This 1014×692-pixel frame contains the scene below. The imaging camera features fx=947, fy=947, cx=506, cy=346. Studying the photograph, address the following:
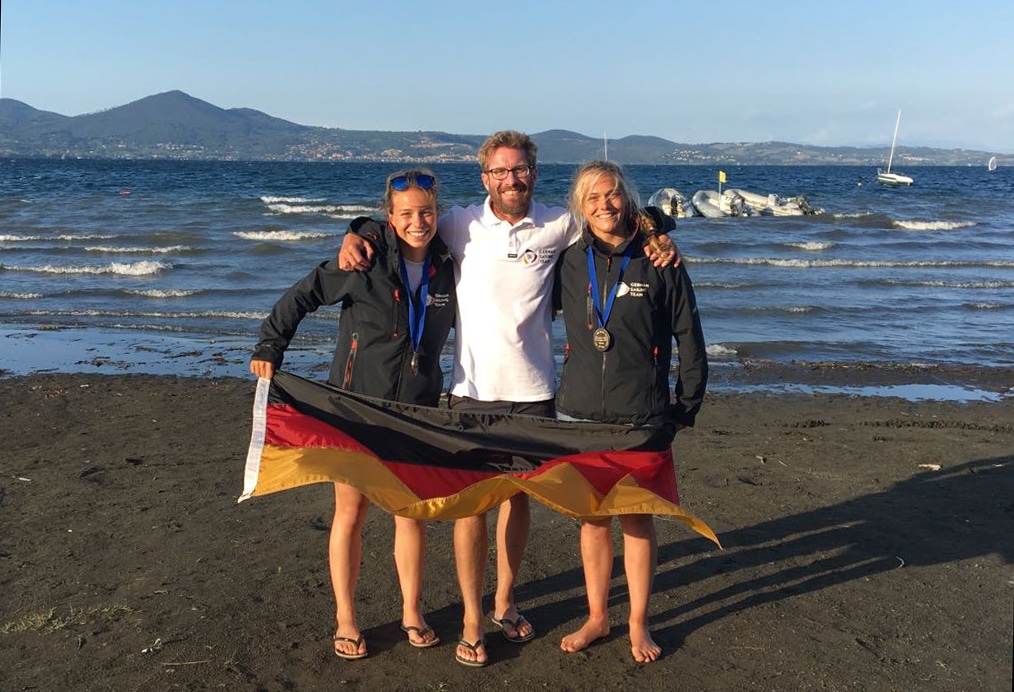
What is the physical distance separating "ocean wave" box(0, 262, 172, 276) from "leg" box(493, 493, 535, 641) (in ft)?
48.6

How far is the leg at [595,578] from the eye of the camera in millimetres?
4152

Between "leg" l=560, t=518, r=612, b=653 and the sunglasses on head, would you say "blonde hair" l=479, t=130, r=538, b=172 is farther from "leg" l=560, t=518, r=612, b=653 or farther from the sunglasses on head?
"leg" l=560, t=518, r=612, b=653

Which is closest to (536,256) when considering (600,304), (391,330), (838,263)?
(600,304)

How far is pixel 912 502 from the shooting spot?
20.7 feet

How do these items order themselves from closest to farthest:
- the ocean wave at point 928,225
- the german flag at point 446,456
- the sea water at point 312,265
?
the german flag at point 446,456 → the sea water at point 312,265 → the ocean wave at point 928,225

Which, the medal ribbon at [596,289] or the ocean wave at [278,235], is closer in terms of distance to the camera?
the medal ribbon at [596,289]

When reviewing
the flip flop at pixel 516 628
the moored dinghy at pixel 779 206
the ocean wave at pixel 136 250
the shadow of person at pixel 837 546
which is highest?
the flip flop at pixel 516 628

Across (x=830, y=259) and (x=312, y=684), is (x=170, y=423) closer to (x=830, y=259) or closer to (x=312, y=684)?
(x=312, y=684)

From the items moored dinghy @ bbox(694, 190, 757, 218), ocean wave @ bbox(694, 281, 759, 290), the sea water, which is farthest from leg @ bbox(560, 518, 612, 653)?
moored dinghy @ bbox(694, 190, 757, 218)

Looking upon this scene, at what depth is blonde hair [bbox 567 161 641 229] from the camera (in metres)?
4.05

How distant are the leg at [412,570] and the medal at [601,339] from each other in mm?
1098

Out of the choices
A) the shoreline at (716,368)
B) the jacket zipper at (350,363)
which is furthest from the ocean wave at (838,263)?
the jacket zipper at (350,363)

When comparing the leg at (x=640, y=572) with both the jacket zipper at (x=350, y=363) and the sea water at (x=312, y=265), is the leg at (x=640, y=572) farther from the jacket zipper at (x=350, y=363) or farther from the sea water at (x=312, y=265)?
the sea water at (x=312, y=265)

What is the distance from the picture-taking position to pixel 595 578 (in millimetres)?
4207
